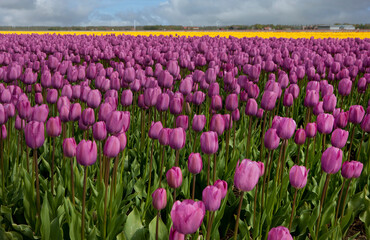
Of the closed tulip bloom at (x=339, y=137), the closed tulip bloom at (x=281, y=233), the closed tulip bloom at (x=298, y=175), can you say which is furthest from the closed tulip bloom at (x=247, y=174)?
the closed tulip bloom at (x=339, y=137)

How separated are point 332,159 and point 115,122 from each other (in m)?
1.31

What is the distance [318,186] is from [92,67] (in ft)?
10.6

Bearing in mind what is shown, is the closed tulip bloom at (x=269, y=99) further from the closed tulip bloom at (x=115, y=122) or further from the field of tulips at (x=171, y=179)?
the closed tulip bloom at (x=115, y=122)

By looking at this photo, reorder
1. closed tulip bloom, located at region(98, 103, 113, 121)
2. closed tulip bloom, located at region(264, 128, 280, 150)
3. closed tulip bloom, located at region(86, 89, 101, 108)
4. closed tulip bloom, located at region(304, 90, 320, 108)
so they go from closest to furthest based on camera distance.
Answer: closed tulip bloom, located at region(264, 128, 280, 150) < closed tulip bloom, located at region(98, 103, 113, 121) < closed tulip bloom, located at region(86, 89, 101, 108) < closed tulip bloom, located at region(304, 90, 320, 108)

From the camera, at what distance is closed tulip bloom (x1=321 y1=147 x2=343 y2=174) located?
2.04 m

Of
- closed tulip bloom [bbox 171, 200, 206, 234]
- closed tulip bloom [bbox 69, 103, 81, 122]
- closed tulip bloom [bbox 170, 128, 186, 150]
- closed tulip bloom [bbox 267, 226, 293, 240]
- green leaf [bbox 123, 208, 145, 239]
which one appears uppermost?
closed tulip bloom [bbox 69, 103, 81, 122]

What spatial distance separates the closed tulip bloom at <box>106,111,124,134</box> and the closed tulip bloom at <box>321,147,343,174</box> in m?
1.24

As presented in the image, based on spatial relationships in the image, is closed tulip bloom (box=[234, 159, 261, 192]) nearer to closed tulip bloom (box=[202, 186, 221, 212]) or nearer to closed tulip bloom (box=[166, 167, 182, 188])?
closed tulip bloom (box=[202, 186, 221, 212])

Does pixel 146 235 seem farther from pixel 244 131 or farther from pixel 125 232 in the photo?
pixel 244 131

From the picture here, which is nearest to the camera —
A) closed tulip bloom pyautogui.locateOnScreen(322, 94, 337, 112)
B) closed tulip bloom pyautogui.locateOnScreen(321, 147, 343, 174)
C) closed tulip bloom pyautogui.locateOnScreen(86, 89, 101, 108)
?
closed tulip bloom pyautogui.locateOnScreen(321, 147, 343, 174)

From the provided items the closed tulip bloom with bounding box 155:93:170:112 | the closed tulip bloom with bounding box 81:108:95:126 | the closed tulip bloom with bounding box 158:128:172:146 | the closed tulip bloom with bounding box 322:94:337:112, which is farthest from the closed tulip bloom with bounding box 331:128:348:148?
the closed tulip bloom with bounding box 81:108:95:126

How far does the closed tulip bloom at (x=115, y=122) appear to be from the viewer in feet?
7.39

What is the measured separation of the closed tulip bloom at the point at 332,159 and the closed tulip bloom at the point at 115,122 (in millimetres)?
1242

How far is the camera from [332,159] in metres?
2.05
